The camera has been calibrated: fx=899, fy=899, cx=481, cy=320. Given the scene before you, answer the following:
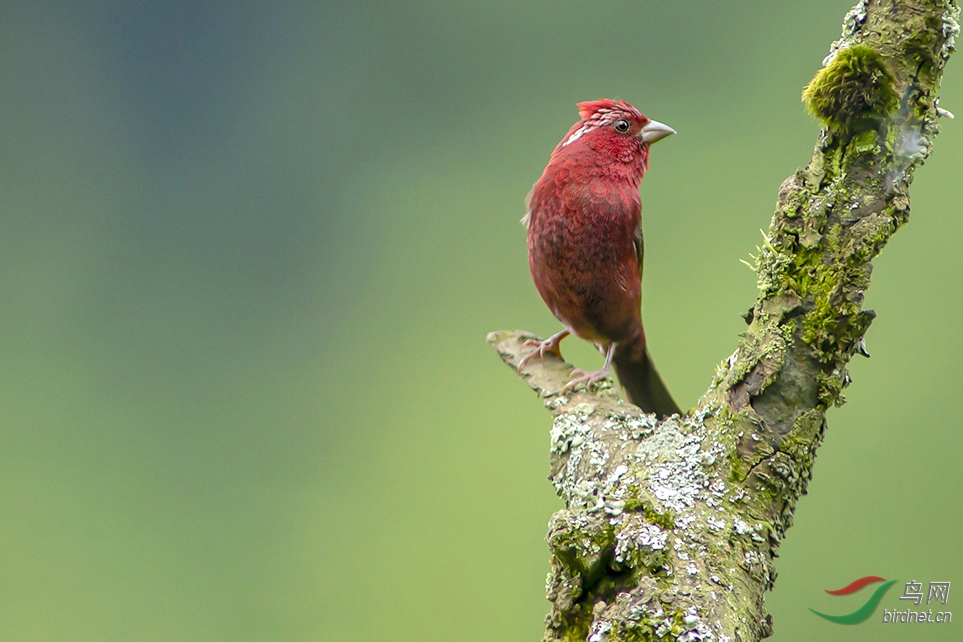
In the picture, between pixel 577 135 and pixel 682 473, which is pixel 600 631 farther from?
pixel 577 135

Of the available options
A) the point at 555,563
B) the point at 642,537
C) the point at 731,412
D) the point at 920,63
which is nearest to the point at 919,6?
the point at 920,63

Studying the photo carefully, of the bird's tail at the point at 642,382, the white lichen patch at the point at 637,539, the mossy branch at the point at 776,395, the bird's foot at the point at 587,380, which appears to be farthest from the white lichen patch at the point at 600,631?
the bird's tail at the point at 642,382

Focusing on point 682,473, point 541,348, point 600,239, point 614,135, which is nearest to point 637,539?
point 682,473

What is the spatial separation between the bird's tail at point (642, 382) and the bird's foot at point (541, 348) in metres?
0.25

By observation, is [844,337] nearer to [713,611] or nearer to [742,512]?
[742,512]

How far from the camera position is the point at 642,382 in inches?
111

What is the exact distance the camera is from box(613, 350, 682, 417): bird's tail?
279 cm

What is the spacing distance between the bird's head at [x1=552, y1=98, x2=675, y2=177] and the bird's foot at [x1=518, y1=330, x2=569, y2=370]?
0.56 meters

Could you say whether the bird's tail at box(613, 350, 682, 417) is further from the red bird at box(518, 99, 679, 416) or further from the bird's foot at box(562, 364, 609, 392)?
the bird's foot at box(562, 364, 609, 392)

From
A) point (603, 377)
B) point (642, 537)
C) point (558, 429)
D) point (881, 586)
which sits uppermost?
Answer: point (603, 377)

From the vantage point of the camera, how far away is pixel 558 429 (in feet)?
6.93

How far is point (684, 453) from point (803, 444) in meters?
0.22

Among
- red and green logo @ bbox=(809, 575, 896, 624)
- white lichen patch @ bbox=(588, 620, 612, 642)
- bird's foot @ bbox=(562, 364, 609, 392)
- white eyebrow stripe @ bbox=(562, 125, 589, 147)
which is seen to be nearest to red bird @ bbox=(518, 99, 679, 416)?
white eyebrow stripe @ bbox=(562, 125, 589, 147)

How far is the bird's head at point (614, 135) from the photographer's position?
273 centimetres
